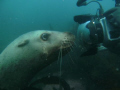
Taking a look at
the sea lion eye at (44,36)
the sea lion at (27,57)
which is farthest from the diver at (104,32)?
the sea lion eye at (44,36)

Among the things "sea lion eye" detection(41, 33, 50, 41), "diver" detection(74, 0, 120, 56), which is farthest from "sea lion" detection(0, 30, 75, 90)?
"diver" detection(74, 0, 120, 56)

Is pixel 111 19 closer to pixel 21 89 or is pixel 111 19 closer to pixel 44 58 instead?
pixel 44 58

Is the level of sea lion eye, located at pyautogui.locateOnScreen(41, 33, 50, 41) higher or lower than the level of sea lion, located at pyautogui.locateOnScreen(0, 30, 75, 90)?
higher

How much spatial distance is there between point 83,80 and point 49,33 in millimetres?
2784

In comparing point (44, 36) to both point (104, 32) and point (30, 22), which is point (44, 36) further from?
point (30, 22)

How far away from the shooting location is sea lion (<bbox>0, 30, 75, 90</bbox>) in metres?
2.80

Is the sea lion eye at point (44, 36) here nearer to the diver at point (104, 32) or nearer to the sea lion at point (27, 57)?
the sea lion at point (27, 57)

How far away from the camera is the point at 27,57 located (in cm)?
279

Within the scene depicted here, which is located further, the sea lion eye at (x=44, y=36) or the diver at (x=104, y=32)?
the sea lion eye at (x=44, y=36)

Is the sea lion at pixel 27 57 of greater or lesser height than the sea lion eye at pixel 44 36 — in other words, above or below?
below

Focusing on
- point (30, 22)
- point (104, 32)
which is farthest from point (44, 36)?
point (30, 22)

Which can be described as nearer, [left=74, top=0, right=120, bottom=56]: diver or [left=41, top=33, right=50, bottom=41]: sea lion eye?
[left=74, top=0, right=120, bottom=56]: diver

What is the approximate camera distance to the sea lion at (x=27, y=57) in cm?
280

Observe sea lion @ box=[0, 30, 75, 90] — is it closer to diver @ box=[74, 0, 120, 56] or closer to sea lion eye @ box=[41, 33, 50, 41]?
sea lion eye @ box=[41, 33, 50, 41]
